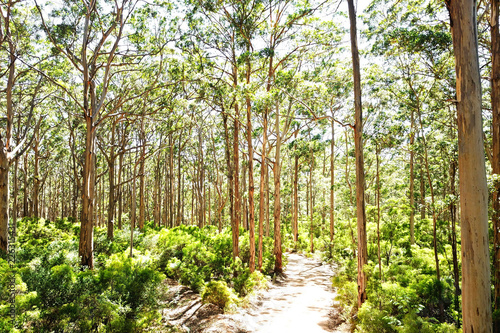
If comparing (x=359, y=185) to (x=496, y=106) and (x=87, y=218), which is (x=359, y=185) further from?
(x=87, y=218)

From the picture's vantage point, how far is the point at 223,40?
1083cm

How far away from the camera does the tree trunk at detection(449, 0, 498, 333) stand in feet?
11.0

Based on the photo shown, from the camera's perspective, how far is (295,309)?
8438mm

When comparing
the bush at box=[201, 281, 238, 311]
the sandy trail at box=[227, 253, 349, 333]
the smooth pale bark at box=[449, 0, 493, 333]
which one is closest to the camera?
the smooth pale bark at box=[449, 0, 493, 333]

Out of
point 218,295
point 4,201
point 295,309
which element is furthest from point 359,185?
point 4,201

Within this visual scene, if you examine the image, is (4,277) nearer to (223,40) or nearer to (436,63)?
(223,40)

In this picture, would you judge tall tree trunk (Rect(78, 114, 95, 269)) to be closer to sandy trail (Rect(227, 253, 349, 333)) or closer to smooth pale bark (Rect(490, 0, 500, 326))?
sandy trail (Rect(227, 253, 349, 333))

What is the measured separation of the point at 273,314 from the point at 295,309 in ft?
2.56

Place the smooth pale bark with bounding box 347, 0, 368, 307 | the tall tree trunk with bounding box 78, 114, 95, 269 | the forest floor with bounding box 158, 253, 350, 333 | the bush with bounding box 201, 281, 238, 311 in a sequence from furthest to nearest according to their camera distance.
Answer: the tall tree trunk with bounding box 78, 114, 95, 269, the bush with bounding box 201, 281, 238, 311, the forest floor with bounding box 158, 253, 350, 333, the smooth pale bark with bounding box 347, 0, 368, 307

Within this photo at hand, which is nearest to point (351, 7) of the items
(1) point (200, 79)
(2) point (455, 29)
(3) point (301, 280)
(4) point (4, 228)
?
(2) point (455, 29)

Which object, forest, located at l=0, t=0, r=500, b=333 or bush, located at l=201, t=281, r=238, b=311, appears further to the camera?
bush, located at l=201, t=281, r=238, b=311

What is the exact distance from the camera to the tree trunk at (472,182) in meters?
3.34

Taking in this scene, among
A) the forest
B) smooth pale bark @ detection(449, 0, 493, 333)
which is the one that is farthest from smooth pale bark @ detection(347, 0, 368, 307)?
smooth pale bark @ detection(449, 0, 493, 333)

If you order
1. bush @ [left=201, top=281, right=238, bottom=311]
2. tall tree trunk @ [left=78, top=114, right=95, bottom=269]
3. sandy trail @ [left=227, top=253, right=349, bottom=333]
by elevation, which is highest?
tall tree trunk @ [left=78, top=114, right=95, bottom=269]
